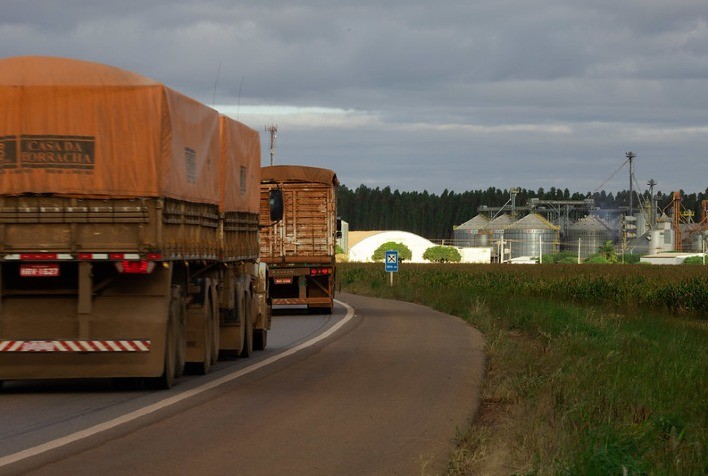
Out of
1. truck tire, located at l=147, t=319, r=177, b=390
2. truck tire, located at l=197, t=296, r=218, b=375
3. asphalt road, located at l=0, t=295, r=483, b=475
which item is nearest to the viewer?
asphalt road, located at l=0, t=295, r=483, b=475

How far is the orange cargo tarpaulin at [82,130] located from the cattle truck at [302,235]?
61.3ft

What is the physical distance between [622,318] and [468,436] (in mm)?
22095

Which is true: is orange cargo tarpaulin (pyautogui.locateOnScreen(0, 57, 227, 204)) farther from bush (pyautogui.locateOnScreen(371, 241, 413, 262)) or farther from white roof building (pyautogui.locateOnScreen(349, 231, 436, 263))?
white roof building (pyautogui.locateOnScreen(349, 231, 436, 263))

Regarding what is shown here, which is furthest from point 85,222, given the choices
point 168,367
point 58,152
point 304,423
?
point 304,423

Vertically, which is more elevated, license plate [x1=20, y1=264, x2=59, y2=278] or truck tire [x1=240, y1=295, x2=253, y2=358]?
license plate [x1=20, y1=264, x2=59, y2=278]

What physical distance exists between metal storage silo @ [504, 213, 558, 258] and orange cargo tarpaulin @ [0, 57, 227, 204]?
5547 inches

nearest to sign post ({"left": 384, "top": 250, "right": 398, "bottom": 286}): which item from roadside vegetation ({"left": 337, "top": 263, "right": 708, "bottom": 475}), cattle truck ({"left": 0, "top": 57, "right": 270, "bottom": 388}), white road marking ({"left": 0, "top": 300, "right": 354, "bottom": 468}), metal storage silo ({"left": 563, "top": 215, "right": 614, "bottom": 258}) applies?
roadside vegetation ({"left": 337, "top": 263, "right": 708, "bottom": 475})

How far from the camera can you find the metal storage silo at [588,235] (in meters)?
151

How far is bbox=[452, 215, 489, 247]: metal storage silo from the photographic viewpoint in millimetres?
173000

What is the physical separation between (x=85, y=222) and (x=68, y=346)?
1352 mm

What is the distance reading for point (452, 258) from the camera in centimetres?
13838

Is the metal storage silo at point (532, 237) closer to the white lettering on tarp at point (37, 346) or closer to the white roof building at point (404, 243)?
the white roof building at point (404, 243)

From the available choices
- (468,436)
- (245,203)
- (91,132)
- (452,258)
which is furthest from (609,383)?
(452,258)

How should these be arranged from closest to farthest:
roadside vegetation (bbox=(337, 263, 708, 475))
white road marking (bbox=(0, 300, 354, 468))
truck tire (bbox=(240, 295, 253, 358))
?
roadside vegetation (bbox=(337, 263, 708, 475)) → white road marking (bbox=(0, 300, 354, 468)) → truck tire (bbox=(240, 295, 253, 358))
